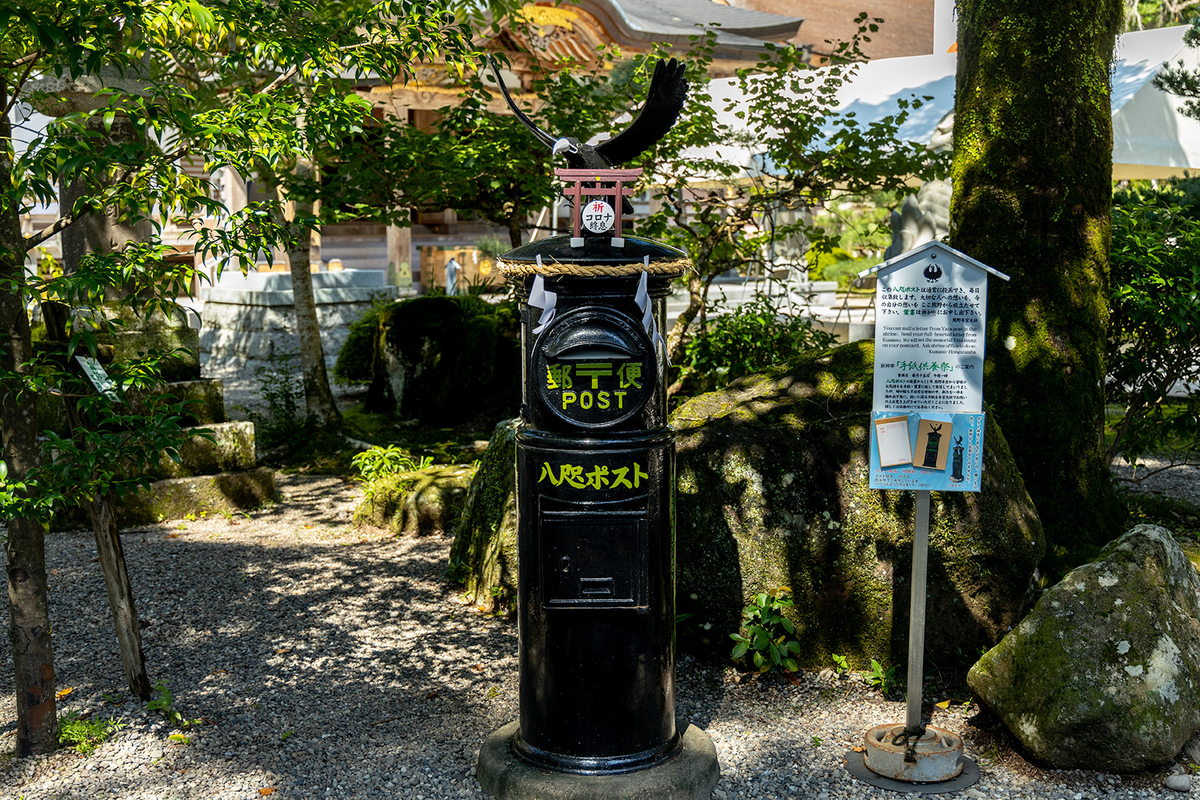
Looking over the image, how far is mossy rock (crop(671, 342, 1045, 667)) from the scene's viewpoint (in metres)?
3.90

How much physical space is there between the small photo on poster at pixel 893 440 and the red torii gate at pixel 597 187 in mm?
1095

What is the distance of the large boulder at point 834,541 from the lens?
12.8 feet

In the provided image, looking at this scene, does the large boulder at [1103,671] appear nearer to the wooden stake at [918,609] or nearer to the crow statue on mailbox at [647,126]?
the wooden stake at [918,609]

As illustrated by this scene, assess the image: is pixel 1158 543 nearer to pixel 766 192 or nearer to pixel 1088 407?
pixel 1088 407

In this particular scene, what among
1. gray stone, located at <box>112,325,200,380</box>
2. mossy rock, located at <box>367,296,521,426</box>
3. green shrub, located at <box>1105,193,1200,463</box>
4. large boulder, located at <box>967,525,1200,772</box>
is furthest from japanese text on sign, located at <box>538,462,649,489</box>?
mossy rock, located at <box>367,296,521,426</box>

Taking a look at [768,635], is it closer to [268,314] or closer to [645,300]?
[645,300]

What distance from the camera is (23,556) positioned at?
337 cm

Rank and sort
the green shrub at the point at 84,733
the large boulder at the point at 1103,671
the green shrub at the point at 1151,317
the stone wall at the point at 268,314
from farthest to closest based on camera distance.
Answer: the stone wall at the point at 268,314 < the green shrub at the point at 1151,317 < the green shrub at the point at 84,733 < the large boulder at the point at 1103,671

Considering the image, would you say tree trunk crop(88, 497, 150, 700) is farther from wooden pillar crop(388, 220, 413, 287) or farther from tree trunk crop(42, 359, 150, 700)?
wooden pillar crop(388, 220, 413, 287)

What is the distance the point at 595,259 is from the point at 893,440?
119 cm

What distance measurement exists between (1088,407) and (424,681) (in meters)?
3.34

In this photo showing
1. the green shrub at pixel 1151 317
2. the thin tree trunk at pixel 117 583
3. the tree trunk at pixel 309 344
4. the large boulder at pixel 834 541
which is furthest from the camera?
the tree trunk at pixel 309 344

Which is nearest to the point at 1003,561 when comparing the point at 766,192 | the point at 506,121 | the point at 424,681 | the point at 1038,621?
the point at 1038,621

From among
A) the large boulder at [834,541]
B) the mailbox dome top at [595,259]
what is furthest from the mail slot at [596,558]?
the large boulder at [834,541]
